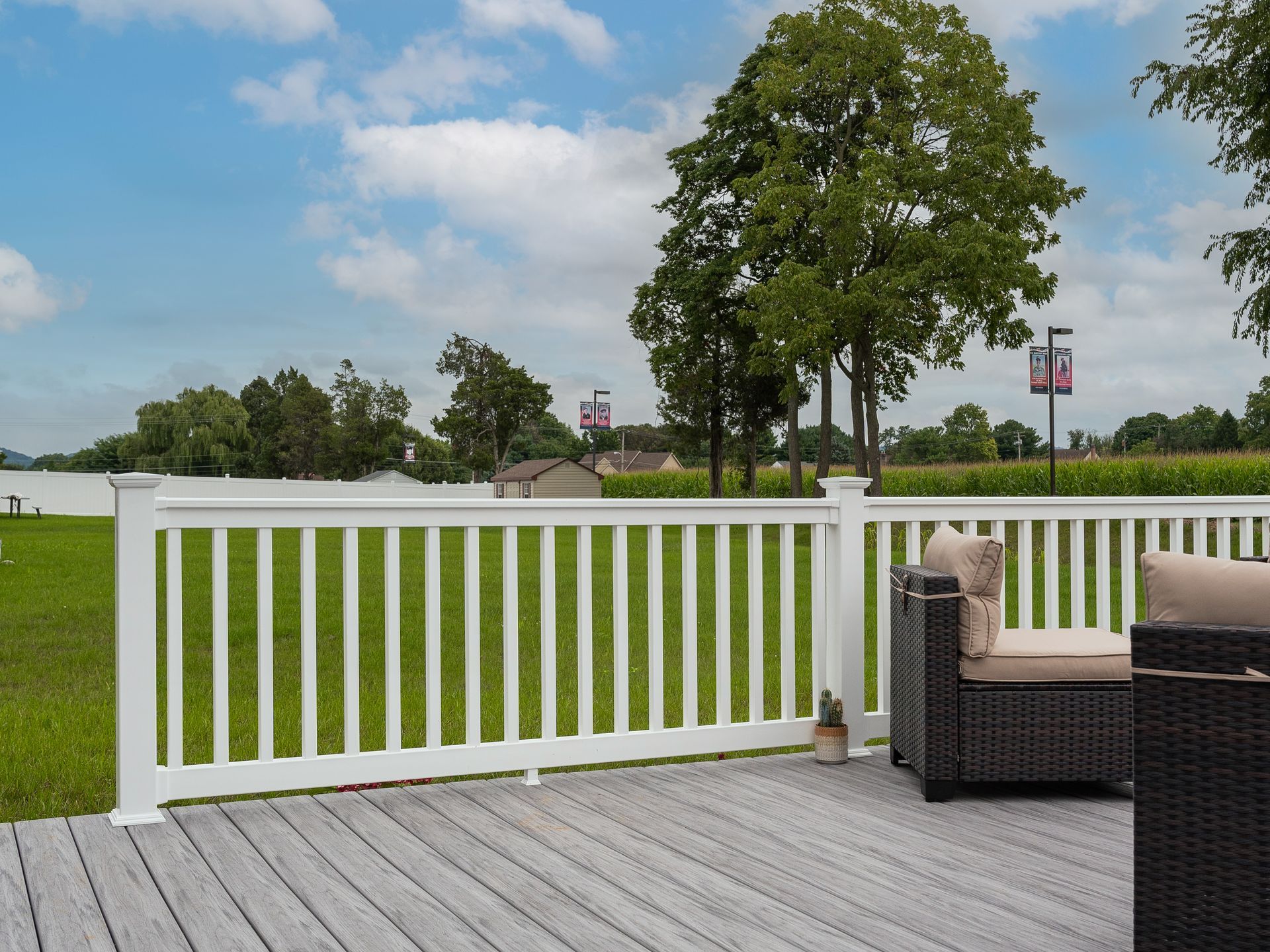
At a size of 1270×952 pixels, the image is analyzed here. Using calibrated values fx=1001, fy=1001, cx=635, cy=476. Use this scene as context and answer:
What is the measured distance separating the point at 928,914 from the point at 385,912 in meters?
1.23

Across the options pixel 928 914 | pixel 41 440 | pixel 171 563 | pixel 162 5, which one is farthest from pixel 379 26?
pixel 41 440

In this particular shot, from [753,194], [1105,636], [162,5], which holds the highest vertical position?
[162,5]

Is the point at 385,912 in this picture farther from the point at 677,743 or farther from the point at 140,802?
the point at 677,743

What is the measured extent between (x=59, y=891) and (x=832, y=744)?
2.44 meters

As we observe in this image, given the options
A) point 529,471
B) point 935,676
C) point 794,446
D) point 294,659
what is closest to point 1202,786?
point 935,676

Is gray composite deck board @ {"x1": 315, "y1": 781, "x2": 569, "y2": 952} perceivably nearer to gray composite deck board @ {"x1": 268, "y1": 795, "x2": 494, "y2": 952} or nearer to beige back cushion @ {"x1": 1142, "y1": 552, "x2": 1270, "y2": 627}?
gray composite deck board @ {"x1": 268, "y1": 795, "x2": 494, "y2": 952}

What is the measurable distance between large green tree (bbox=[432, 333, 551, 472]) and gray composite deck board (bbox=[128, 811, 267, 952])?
45.2 metres

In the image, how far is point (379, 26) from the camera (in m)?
19.1

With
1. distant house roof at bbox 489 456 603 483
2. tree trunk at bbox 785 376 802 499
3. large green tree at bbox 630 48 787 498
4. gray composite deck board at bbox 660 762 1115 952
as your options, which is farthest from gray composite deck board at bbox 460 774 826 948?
distant house roof at bbox 489 456 603 483

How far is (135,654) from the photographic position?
2.90m

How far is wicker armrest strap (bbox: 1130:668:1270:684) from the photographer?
6.25 feet

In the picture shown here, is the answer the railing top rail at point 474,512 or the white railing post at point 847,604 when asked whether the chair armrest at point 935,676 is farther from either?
the railing top rail at point 474,512

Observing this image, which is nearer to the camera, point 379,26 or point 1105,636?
point 1105,636

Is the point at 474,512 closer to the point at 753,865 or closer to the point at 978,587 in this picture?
the point at 753,865
